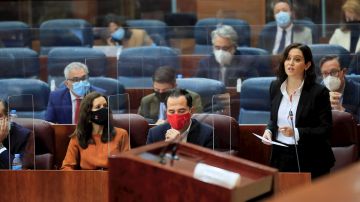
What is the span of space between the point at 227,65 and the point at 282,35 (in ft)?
3.80

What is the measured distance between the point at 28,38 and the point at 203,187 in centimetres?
522

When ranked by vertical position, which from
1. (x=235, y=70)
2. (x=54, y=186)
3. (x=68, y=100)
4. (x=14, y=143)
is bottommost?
(x=54, y=186)

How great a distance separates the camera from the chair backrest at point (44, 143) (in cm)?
400

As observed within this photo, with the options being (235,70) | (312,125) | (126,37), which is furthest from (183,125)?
(126,37)

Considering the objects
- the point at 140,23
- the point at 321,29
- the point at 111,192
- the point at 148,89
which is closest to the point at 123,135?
the point at 148,89

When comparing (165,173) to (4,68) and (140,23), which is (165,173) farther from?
(140,23)

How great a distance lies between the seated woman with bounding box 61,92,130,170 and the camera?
12.2 ft

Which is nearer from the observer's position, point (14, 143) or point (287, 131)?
point (287, 131)

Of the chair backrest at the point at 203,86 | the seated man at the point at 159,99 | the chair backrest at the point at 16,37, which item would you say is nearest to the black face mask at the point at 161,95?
the seated man at the point at 159,99

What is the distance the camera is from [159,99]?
4.35 metres

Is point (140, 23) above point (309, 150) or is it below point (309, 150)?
above

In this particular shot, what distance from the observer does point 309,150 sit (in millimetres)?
3590

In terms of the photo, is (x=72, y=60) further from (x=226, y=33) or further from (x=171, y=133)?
(x=171, y=133)

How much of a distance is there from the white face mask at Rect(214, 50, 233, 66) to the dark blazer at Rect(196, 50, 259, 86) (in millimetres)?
31
